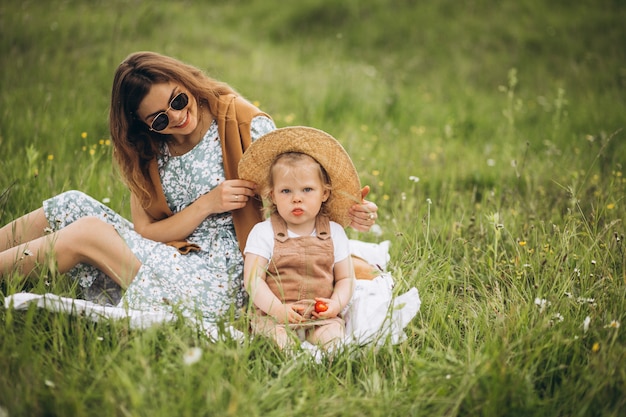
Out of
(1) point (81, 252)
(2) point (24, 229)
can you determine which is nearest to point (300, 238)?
(1) point (81, 252)

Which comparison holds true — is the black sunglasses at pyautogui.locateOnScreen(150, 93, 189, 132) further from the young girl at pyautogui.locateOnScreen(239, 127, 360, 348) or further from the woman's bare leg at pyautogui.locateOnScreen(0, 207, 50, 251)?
the woman's bare leg at pyautogui.locateOnScreen(0, 207, 50, 251)

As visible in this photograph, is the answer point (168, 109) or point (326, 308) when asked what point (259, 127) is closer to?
point (168, 109)

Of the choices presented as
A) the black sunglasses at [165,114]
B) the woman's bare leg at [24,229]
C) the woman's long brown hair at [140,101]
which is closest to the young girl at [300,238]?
the black sunglasses at [165,114]

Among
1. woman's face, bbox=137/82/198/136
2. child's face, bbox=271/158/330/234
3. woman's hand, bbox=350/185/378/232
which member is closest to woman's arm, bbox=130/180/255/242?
child's face, bbox=271/158/330/234

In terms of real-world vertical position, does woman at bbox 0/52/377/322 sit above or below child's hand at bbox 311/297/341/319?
above

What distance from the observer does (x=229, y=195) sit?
2.62 meters

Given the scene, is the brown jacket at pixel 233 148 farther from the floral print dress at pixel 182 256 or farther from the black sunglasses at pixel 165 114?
the black sunglasses at pixel 165 114

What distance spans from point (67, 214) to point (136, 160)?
43 cm

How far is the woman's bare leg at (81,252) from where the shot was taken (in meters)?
2.44

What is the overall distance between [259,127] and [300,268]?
801 millimetres

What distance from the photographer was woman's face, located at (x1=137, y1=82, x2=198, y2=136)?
2.57m

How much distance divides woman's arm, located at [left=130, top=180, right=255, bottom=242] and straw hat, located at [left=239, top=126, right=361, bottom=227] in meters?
0.08

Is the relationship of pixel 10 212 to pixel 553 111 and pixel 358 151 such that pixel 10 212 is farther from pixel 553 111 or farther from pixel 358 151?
pixel 553 111

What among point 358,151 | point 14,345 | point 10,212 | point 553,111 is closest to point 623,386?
point 14,345
